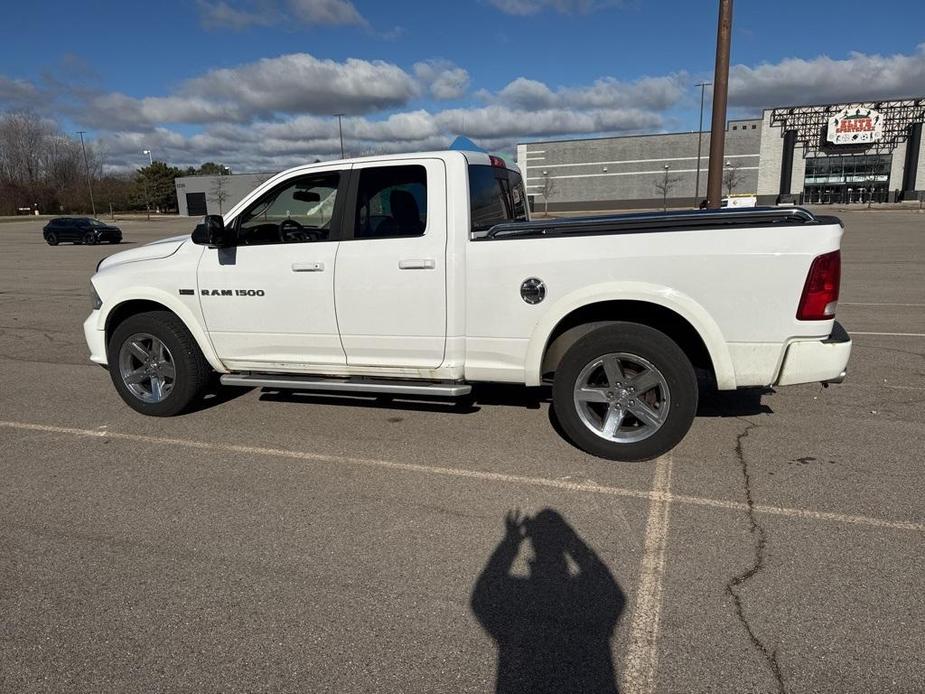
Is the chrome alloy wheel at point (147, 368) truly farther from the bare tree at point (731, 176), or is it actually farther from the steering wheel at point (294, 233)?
the bare tree at point (731, 176)

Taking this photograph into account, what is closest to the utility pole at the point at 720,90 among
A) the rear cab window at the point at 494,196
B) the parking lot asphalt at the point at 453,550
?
the rear cab window at the point at 494,196

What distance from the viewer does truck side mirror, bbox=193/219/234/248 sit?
484cm

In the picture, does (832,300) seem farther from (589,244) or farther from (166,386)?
(166,386)

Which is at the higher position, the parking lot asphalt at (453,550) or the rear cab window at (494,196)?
the rear cab window at (494,196)

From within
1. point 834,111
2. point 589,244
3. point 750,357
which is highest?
point 834,111

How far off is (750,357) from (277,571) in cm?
299

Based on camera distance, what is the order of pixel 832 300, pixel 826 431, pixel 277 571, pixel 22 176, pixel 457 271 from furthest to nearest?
pixel 22 176
pixel 826 431
pixel 457 271
pixel 832 300
pixel 277 571

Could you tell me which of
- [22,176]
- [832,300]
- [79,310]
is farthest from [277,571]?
[22,176]

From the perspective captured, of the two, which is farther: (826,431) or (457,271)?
(826,431)

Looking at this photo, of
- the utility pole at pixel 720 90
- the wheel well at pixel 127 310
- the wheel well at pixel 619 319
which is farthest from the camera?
the utility pole at pixel 720 90

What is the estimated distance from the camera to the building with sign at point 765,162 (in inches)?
3167

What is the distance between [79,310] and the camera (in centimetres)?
1143

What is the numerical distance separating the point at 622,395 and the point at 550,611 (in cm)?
185

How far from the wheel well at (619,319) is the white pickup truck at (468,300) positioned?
2 centimetres
